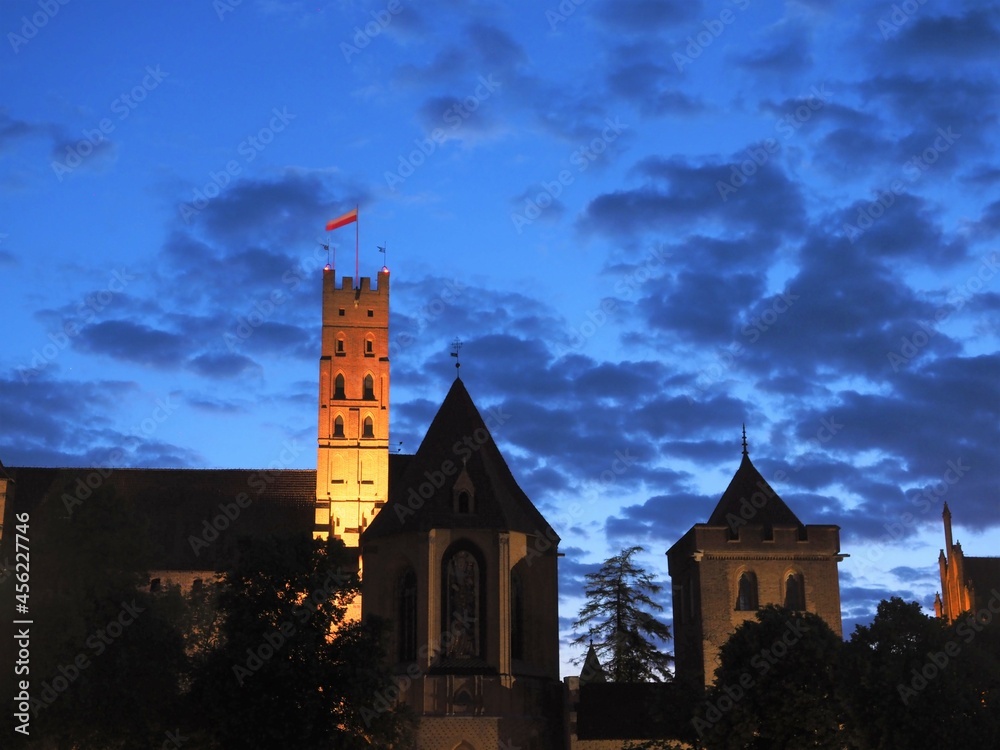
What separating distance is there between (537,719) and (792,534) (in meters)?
14.6

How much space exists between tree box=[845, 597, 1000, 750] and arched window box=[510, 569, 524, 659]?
62.7 ft

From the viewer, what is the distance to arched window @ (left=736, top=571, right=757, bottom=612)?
6706cm

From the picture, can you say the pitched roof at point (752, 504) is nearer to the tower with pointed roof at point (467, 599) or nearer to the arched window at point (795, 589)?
the arched window at point (795, 589)

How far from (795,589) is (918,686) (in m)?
15.6

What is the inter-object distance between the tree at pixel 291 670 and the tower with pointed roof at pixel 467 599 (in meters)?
13.3

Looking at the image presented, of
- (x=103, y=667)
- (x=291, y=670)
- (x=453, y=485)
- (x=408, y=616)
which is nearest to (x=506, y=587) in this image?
(x=408, y=616)

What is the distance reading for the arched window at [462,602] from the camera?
222ft

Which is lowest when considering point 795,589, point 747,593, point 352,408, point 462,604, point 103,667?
point 103,667

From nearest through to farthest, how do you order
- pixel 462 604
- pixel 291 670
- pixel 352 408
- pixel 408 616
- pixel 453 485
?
1. pixel 291 670
2. pixel 462 604
3. pixel 408 616
4. pixel 453 485
5. pixel 352 408

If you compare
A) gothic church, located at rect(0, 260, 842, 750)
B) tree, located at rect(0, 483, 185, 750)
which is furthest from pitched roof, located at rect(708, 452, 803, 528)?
tree, located at rect(0, 483, 185, 750)

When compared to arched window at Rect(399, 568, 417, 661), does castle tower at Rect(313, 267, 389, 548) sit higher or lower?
higher

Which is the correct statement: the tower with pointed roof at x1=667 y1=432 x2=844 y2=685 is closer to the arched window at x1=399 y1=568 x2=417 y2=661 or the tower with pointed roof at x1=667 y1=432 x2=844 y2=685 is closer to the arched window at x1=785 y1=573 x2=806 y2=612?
the arched window at x1=785 y1=573 x2=806 y2=612

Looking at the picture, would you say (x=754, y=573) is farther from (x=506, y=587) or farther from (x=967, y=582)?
(x=967, y=582)

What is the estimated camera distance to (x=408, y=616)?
69250 mm
